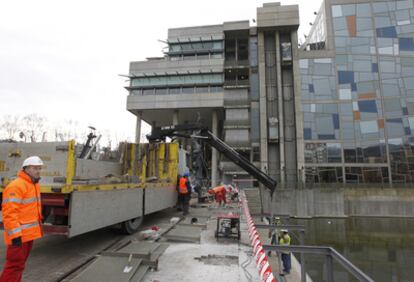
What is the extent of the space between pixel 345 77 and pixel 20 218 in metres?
36.7

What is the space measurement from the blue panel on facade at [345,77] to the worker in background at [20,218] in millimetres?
35922

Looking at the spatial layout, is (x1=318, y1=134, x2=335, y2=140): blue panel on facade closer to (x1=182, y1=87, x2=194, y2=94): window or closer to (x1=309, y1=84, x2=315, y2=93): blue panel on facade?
(x1=309, y1=84, x2=315, y2=93): blue panel on facade

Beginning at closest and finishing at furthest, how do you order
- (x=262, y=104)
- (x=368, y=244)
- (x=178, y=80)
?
(x=368, y=244) < (x=262, y=104) < (x=178, y=80)

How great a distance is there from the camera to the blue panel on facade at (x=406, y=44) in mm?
32938

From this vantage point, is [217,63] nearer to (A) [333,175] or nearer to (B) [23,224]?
(A) [333,175]

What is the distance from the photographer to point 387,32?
33.3 metres

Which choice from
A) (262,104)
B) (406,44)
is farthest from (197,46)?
(406,44)

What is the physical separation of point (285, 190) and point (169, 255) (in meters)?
21.9

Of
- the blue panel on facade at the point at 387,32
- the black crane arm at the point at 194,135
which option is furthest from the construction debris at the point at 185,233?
the blue panel on facade at the point at 387,32

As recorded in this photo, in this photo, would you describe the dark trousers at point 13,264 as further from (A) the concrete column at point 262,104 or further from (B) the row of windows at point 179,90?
Result: (B) the row of windows at point 179,90

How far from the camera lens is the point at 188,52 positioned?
127 ft

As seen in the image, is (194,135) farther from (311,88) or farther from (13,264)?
(311,88)

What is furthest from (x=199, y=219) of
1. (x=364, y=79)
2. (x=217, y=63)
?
(x=364, y=79)

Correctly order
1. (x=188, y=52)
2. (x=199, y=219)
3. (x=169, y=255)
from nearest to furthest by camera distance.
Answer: (x=169, y=255), (x=199, y=219), (x=188, y=52)
